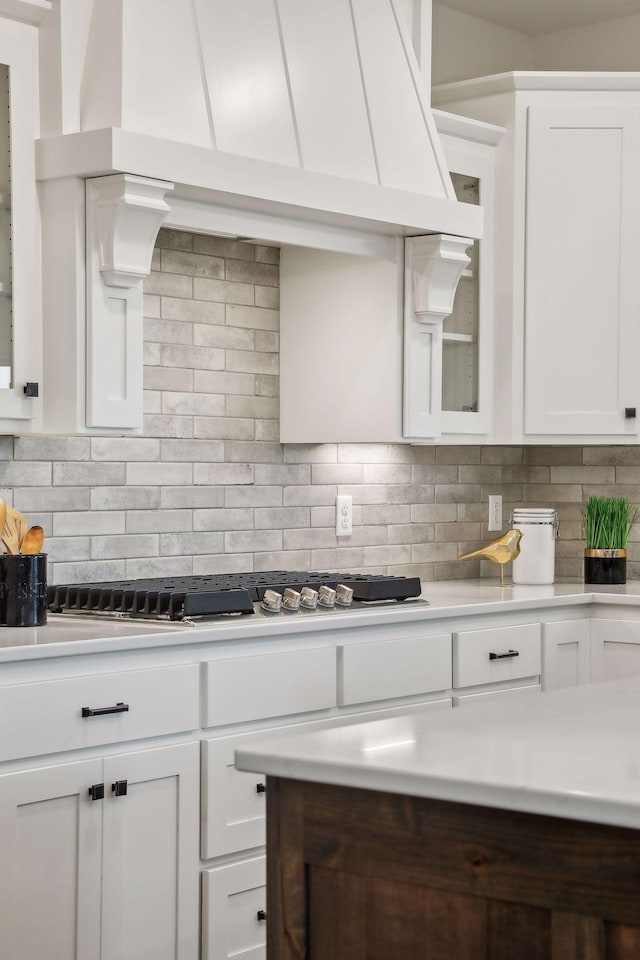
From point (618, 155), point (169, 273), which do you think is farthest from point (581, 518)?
point (169, 273)

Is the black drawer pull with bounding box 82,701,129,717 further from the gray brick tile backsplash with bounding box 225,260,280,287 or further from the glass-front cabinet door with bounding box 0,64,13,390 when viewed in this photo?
the gray brick tile backsplash with bounding box 225,260,280,287

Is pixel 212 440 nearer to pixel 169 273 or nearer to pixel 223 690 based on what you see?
pixel 169 273

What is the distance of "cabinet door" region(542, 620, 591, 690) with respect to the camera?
364cm

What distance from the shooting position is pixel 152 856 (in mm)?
2574

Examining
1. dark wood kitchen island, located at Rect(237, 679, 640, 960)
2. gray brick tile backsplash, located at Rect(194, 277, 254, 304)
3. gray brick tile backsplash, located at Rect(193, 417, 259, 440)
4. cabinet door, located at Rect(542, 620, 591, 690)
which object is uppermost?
gray brick tile backsplash, located at Rect(194, 277, 254, 304)

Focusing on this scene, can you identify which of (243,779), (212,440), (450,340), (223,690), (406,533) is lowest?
(243,779)

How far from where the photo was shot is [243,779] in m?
2.77

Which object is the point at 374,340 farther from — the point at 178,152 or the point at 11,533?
the point at 11,533

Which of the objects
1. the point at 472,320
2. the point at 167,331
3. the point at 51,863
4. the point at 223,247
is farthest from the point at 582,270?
the point at 51,863

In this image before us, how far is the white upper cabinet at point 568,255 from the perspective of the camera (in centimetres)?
402

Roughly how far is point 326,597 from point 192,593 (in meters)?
0.41

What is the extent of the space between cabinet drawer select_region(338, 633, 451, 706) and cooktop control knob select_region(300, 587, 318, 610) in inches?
4.7

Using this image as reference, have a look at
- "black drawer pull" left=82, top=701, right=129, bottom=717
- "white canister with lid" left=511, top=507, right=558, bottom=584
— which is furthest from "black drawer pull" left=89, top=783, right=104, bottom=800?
"white canister with lid" left=511, top=507, right=558, bottom=584

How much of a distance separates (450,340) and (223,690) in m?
1.59
